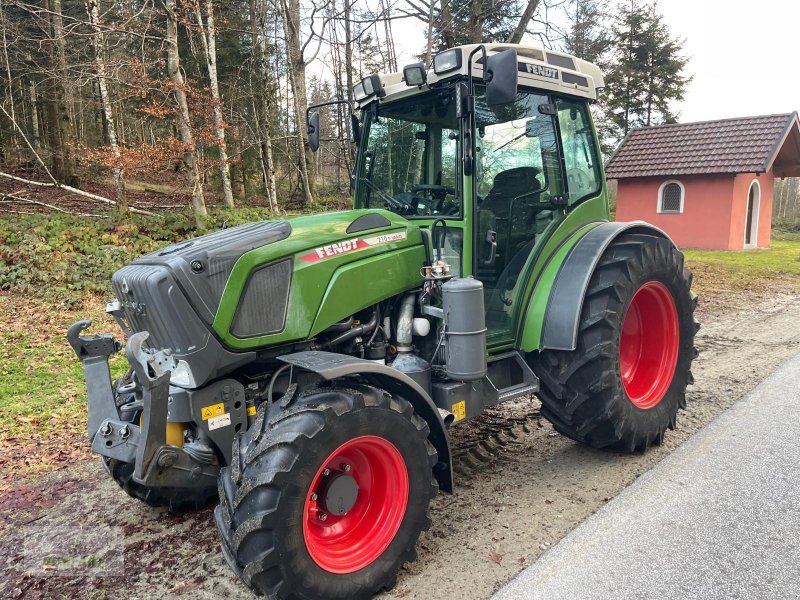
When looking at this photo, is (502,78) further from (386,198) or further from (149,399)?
(149,399)

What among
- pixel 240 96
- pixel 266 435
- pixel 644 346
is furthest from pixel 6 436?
pixel 240 96

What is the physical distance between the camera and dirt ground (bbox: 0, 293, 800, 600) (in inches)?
105

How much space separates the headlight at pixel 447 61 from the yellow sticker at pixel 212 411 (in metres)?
2.11

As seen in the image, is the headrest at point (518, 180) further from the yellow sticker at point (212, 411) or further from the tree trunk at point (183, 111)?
the tree trunk at point (183, 111)

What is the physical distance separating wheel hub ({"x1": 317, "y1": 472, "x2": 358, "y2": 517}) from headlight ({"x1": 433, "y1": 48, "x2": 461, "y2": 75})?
218cm

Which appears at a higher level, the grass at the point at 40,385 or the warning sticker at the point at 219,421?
the warning sticker at the point at 219,421

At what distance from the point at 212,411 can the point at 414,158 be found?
2.03 metres

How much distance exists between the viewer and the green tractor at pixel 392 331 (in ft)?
8.09

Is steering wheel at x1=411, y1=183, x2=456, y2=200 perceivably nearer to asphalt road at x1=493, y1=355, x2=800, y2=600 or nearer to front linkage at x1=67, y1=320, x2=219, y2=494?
front linkage at x1=67, y1=320, x2=219, y2=494

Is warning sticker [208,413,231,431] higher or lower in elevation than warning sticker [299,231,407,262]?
lower

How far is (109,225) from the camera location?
10.8 metres

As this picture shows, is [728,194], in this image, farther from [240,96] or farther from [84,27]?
[84,27]

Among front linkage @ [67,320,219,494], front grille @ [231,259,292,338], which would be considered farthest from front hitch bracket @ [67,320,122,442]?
front grille @ [231,259,292,338]

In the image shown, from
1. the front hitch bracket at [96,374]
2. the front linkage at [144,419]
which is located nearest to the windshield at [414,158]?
the front linkage at [144,419]
